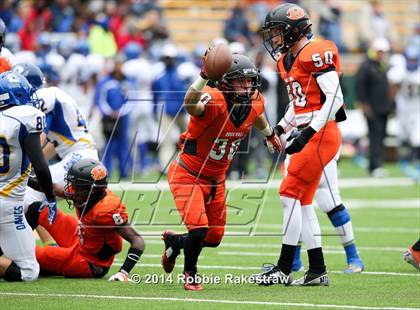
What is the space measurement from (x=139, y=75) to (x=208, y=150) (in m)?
11.4

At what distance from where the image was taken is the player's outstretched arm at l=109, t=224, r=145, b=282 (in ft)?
25.8

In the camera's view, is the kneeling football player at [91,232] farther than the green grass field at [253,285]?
Yes

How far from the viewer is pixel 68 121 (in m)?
9.18

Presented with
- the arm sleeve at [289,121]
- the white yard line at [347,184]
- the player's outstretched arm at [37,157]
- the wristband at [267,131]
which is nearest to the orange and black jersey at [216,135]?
the wristband at [267,131]

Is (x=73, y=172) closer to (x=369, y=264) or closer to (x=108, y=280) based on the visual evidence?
(x=108, y=280)

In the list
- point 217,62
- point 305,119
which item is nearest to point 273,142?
point 305,119

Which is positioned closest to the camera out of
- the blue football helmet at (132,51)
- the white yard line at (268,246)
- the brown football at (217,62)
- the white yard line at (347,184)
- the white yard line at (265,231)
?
the brown football at (217,62)

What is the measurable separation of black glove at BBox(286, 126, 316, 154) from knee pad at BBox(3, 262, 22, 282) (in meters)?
2.27

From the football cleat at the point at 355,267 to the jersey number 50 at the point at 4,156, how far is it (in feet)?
9.35

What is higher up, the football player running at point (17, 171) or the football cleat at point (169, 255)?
the football player running at point (17, 171)

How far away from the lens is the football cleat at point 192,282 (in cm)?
747

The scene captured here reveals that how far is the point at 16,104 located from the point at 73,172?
730mm

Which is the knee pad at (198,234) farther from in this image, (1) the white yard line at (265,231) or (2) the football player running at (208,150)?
(1) the white yard line at (265,231)

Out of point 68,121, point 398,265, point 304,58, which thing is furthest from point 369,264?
point 68,121
